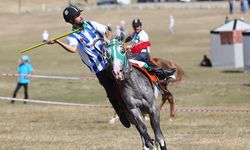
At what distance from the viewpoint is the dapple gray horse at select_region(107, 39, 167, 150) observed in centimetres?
1069

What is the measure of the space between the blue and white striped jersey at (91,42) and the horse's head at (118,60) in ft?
0.83

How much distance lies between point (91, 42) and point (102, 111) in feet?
36.4

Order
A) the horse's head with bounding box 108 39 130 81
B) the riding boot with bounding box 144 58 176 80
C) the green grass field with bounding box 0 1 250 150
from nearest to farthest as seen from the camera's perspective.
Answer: the horse's head with bounding box 108 39 130 81
the riding boot with bounding box 144 58 176 80
the green grass field with bounding box 0 1 250 150

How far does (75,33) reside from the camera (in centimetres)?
1099

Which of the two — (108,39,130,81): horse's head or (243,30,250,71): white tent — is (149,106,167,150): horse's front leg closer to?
(108,39,130,81): horse's head

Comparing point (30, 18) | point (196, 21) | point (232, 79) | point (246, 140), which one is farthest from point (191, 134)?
point (30, 18)

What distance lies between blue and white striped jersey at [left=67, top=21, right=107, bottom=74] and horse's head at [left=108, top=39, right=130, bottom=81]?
0.25 m

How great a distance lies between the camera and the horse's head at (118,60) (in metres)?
10.5

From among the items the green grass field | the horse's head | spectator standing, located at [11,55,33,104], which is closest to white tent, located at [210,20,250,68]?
the green grass field

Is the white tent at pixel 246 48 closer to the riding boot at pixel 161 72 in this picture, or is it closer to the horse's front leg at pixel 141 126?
the riding boot at pixel 161 72

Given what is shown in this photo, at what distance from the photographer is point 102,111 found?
865 inches

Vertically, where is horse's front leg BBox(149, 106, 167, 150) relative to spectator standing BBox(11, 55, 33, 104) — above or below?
above

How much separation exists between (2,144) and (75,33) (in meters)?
4.19

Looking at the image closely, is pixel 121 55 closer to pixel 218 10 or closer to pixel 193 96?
pixel 193 96
